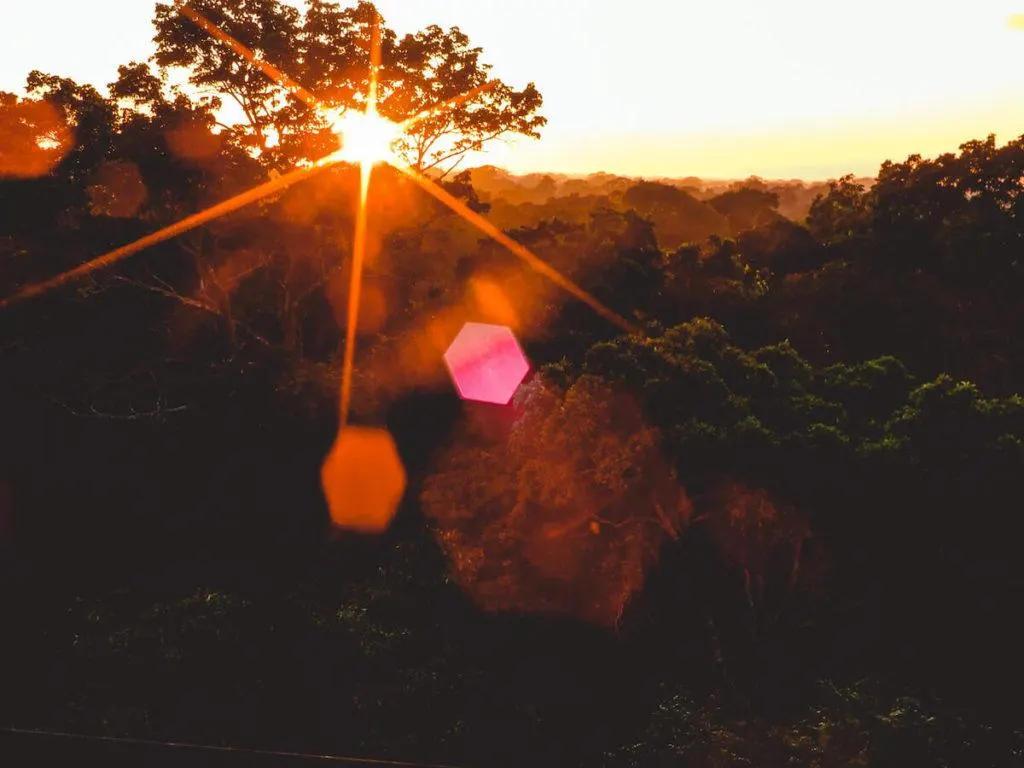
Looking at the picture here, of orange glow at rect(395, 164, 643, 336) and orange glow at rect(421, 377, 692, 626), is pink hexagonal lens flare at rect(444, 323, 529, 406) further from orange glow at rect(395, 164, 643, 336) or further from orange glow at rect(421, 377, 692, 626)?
orange glow at rect(421, 377, 692, 626)

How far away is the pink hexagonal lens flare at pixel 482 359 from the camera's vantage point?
13.5m

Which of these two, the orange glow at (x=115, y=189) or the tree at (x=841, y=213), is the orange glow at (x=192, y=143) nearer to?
the orange glow at (x=115, y=189)

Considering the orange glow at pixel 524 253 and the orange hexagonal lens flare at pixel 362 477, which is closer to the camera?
the orange hexagonal lens flare at pixel 362 477

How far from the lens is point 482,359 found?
13789 mm

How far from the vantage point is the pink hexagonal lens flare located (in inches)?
531

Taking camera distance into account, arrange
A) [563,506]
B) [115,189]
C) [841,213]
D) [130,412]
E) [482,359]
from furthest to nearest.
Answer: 1. [841,213]
2. [130,412]
3. [482,359]
4. [115,189]
5. [563,506]

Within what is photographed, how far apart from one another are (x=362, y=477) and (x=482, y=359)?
307 cm

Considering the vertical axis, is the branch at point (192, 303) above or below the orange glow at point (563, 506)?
above

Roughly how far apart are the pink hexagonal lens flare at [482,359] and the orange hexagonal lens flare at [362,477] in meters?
1.80

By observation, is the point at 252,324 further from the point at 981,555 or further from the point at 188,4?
the point at 981,555

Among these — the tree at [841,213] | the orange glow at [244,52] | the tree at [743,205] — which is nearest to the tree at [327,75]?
the orange glow at [244,52]

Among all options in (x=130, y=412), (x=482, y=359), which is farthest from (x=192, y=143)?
(x=482, y=359)

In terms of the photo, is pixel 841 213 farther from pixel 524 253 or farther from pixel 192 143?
pixel 192 143

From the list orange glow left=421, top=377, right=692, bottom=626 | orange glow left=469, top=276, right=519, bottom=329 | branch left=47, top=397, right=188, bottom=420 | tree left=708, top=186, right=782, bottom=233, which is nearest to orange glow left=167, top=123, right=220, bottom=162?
branch left=47, top=397, right=188, bottom=420
